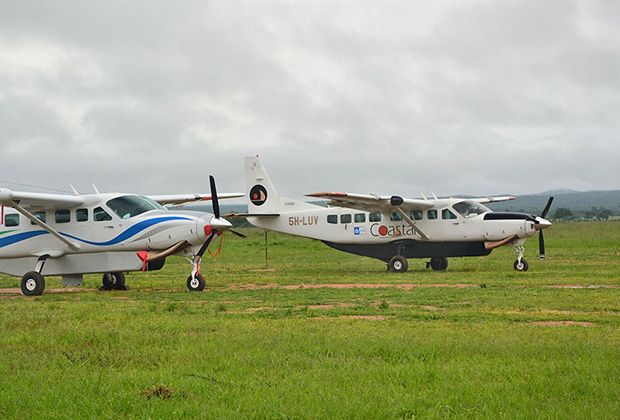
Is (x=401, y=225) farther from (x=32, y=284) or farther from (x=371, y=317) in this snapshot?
(x=371, y=317)

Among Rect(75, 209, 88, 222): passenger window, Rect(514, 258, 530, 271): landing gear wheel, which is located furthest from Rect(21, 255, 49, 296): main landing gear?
Rect(514, 258, 530, 271): landing gear wheel

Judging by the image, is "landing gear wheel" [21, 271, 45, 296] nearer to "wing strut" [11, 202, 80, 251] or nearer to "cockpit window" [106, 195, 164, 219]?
A: "wing strut" [11, 202, 80, 251]

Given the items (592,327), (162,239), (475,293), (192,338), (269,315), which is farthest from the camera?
(162,239)

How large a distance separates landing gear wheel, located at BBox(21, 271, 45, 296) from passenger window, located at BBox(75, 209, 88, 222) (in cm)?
189

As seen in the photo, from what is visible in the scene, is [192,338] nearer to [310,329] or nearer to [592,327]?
[310,329]

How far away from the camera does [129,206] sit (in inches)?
745

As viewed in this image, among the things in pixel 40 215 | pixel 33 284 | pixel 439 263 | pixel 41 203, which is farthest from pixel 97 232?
pixel 439 263

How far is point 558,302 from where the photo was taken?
1392 centimetres

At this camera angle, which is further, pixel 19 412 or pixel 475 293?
pixel 475 293

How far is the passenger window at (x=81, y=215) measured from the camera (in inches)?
744

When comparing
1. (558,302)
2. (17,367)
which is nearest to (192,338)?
(17,367)

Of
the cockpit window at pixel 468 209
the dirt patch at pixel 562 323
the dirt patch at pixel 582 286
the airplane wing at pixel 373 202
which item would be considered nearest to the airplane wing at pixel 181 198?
the airplane wing at pixel 373 202

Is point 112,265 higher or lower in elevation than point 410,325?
higher

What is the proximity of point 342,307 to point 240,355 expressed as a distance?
5.85 metres
